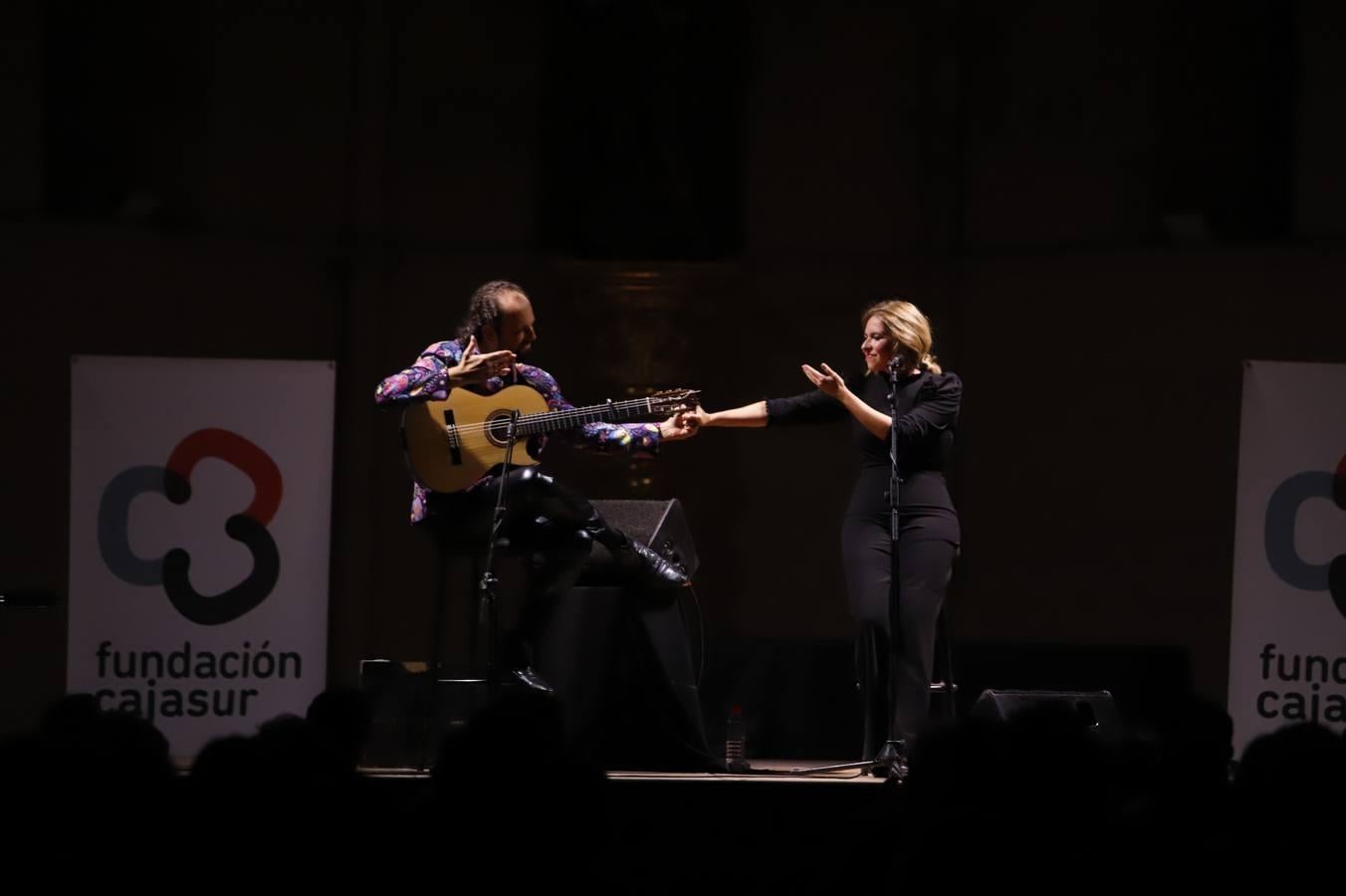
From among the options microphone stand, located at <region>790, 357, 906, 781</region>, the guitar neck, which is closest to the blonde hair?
microphone stand, located at <region>790, 357, 906, 781</region>

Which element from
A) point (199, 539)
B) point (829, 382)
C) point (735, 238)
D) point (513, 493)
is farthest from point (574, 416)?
point (735, 238)

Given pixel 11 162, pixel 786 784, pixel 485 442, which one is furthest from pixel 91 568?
pixel 786 784

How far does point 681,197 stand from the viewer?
7.43m

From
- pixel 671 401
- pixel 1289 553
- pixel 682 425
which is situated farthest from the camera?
pixel 1289 553

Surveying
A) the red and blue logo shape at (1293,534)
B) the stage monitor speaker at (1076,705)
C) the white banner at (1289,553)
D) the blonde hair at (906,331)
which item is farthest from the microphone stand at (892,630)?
the red and blue logo shape at (1293,534)

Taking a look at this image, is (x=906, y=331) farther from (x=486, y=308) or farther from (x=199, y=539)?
(x=199, y=539)

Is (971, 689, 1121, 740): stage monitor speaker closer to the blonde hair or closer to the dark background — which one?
the blonde hair

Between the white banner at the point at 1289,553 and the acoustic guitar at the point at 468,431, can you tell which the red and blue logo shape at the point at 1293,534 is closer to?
the white banner at the point at 1289,553

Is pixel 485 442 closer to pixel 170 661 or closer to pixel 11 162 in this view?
pixel 170 661

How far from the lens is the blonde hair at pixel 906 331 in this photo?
16.7ft

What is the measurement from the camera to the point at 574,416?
5.03m

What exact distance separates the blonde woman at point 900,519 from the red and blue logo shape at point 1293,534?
1.55 metres

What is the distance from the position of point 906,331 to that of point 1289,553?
1.88m

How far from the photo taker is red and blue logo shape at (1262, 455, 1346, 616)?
19.3 feet
